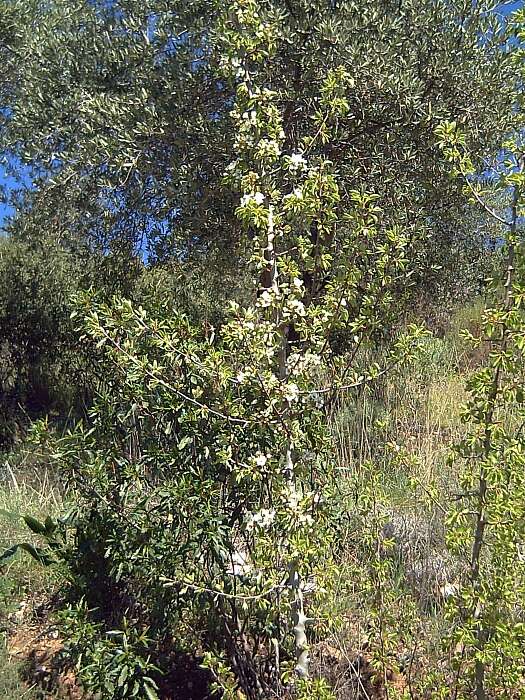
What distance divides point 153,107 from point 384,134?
5.57 ft

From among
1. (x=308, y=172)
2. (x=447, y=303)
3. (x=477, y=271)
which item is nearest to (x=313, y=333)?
(x=308, y=172)

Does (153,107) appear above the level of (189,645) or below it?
above

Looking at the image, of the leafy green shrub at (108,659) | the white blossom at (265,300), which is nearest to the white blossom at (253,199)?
the white blossom at (265,300)

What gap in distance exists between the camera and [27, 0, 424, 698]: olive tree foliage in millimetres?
2359

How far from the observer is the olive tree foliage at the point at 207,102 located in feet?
16.1

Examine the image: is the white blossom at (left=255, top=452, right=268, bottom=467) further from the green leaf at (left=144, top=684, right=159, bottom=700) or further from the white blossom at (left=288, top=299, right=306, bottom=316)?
the green leaf at (left=144, top=684, right=159, bottom=700)

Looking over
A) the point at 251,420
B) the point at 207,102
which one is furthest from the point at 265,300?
the point at 207,102

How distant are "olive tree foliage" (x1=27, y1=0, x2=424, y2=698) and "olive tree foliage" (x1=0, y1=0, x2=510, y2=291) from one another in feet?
8.04

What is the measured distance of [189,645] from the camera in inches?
124

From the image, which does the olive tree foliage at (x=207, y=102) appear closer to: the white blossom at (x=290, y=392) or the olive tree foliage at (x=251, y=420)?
the olive tree foliage at (x=251, y=420)

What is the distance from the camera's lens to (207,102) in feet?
17.9

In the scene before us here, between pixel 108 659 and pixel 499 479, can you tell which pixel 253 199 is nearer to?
pixel 499 479

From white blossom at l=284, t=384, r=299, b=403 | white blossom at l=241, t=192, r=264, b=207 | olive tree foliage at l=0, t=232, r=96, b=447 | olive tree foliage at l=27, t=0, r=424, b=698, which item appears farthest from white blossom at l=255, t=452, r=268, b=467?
olive tree foliage at l=0, t=232, r=96, b=447

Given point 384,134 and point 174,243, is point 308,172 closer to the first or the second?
point 384,134
